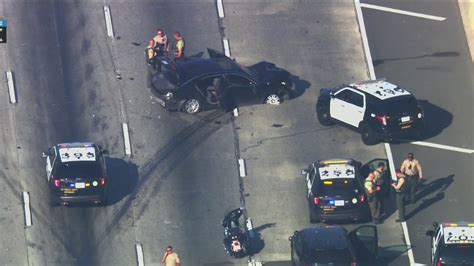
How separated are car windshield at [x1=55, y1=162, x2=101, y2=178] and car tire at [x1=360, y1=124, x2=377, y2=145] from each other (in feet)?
31.6

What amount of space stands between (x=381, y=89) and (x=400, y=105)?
3.52 ft

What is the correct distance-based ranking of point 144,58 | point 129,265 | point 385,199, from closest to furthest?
point 129,265, point 385,199, point 144,58

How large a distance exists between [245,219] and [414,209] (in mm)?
5690

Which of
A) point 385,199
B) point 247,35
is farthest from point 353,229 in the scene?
point 247,35

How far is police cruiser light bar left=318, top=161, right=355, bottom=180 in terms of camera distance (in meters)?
41.7

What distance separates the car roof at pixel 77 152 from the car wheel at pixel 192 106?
4.82 metres

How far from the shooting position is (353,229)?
42.0 metres


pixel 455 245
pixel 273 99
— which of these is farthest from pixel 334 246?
pixel 273 99

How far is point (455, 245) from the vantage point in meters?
38.6

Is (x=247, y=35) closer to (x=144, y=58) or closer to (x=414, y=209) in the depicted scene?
(x=144, y=58)

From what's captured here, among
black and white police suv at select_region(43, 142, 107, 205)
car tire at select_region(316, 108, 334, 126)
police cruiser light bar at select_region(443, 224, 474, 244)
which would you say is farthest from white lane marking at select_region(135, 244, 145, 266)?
police cruiser light bar at select_region(443, 224, 474, 244)

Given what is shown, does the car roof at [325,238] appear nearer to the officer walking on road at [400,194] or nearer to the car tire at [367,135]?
the officer walking on road at [400,194]

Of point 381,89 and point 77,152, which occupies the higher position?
point 381,89

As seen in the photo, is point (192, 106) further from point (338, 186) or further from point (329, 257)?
point (329, 257)
